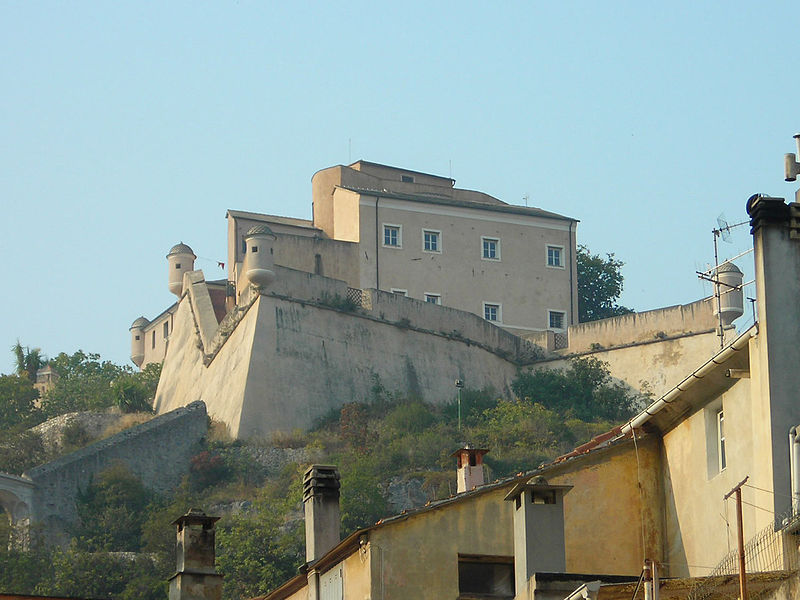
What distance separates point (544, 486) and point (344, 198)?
47.5 meters

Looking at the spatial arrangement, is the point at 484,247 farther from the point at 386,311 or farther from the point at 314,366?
the point at 314,366

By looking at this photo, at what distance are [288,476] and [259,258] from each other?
7.86 metres

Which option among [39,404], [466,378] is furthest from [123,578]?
[39,404]

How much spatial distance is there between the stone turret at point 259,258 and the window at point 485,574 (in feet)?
124

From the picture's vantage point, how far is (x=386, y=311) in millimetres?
58375

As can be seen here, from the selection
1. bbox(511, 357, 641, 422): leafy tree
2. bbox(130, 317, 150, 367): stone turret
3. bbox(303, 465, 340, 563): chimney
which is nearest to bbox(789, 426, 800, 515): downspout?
bbox(303, 465, 340, 563): chimney

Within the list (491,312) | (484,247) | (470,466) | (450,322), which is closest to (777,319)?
(470,466)

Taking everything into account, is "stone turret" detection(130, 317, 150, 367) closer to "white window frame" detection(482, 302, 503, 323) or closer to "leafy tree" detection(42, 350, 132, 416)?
"leafy tree" detection(42, 350, 132, 416)

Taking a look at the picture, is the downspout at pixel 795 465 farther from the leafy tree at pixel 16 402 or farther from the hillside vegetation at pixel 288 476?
the leafy tree at pixel 16 402

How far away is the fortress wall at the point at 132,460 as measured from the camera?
173 feet

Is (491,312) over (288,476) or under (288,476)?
over

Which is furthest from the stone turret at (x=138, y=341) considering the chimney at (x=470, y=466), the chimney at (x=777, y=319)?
the chimney at (x=777, y=319)

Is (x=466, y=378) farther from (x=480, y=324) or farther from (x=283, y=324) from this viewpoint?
(x=283, y=324)

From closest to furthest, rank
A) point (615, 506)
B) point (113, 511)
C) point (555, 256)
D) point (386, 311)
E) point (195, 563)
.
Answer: point (195, 563)
point (615, 506)
point (113, 511)
point (386, 311)
point (555, 256)
